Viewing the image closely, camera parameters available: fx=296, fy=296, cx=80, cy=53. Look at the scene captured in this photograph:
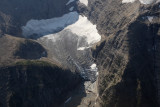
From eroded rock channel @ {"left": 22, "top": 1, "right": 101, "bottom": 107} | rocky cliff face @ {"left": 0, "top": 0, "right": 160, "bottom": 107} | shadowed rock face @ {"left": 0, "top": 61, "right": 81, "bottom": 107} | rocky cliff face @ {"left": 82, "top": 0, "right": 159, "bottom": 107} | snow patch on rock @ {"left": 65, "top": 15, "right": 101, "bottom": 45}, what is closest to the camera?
rocky cliff face @ {"left": 82, "top": 0, "right": 159, "bottom": 107}

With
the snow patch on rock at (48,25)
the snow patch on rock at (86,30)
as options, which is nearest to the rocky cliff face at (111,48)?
the snow patch on rock at (48,25)

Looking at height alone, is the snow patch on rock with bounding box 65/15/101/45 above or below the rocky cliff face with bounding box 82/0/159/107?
above

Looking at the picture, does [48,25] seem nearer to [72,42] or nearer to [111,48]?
[72,42]

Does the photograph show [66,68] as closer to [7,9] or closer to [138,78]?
[138,78]

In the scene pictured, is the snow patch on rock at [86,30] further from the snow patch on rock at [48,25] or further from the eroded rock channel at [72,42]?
the snow patch on rock at [48,25]

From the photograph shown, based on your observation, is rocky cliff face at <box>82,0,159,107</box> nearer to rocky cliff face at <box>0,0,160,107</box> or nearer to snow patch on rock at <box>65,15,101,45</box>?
rocky cliff face at <box>0,0,160,107</box>

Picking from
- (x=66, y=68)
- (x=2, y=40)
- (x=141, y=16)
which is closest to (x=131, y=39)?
(x=141, y=16)

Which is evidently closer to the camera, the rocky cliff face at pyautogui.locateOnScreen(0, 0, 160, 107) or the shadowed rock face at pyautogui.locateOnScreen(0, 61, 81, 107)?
the rocky cliff face at pyautogui.locateOnScreen(0, 0, 160, 107)

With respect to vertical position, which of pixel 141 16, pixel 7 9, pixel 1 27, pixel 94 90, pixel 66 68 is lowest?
pixel 94 90

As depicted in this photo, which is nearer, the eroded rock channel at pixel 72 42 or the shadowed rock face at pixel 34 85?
the shadowed rock face at pixel 34 85

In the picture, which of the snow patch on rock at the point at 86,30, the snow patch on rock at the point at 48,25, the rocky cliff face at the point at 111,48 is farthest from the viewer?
the snow patch on rock at the point at 48,25

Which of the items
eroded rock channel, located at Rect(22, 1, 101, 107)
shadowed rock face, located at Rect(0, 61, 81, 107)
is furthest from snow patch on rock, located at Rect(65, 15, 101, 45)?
shadowed rock face, located at Rect(0, 61, 81, 107)
